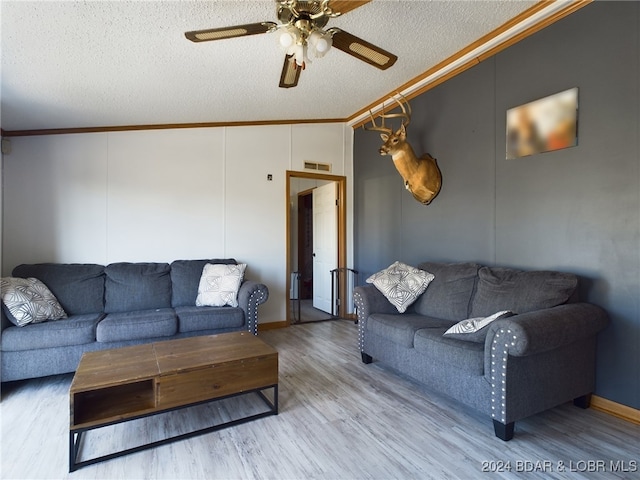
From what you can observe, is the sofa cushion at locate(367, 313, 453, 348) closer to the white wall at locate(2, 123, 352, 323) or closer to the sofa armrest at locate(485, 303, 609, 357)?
the sofa armrest at locate(485, 303, 609, 357)

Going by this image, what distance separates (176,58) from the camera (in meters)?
2.61

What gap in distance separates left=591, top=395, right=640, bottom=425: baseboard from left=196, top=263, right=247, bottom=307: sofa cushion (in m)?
3.03

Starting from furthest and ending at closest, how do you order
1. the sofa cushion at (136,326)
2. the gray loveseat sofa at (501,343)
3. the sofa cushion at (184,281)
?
1. the sofa cushion at (184,281)
2. the sofa cushion at (136,326)
3. the gray loveseat sofa at (501,343)

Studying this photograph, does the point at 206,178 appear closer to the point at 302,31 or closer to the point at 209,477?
the point at 302,31

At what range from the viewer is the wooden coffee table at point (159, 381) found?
5.90 feet

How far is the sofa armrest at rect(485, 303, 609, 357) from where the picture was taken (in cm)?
183

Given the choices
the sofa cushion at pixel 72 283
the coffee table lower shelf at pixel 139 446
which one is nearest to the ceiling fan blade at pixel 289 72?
the coffee table lower shelf at pixel 139 446

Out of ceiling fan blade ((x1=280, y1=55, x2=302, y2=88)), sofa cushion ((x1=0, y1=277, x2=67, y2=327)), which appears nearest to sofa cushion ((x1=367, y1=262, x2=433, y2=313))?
ceiling fan blade ((x1=280, y1=55, x2=302, y2=88))

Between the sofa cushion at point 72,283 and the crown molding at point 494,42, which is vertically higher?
the crown molding at point 494,42

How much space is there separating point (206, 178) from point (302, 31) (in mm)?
2683

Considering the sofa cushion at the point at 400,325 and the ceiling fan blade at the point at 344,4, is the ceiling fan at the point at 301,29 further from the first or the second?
the sofa cushion at the point at 400,325

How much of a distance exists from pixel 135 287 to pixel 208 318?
2.86ft

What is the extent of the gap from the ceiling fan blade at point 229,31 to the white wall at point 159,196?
235 cm

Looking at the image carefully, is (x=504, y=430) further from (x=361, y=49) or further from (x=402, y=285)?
(x=361, y=49)
